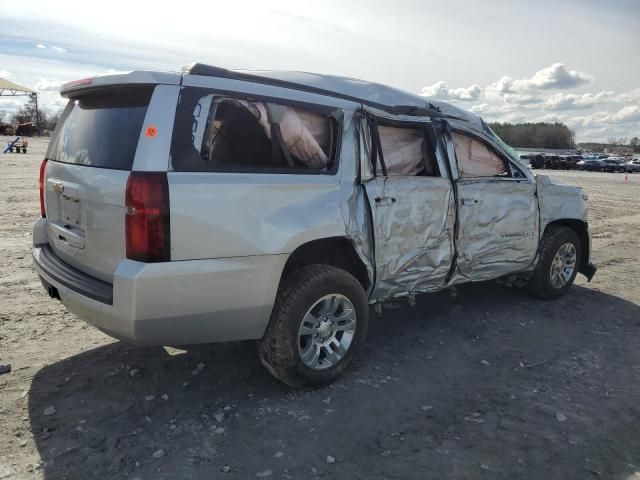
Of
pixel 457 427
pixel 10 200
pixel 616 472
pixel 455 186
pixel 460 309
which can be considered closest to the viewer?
pixel 616 472

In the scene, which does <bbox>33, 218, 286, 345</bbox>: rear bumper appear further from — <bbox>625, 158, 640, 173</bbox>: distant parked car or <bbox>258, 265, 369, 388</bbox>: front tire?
<bbox>625, 158, 640, 173</bbox>: distant parked car

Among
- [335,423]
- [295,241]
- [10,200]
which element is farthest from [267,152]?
[10,200]

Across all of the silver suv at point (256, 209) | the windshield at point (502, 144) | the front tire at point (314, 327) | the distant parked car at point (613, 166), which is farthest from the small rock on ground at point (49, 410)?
the distant parked car at point (613, 166)

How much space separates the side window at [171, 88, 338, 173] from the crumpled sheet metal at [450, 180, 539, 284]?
146 centimetres

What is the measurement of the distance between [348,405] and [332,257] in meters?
1.06

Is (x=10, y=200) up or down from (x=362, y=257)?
down

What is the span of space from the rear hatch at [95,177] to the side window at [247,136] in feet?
0.87

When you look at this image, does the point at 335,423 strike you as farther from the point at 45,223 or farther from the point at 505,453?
the point at 45,223

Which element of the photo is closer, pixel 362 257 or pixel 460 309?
pixel 362 257

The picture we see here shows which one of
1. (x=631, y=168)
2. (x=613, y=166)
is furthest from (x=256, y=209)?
(x=631, y=168)

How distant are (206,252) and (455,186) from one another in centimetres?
235

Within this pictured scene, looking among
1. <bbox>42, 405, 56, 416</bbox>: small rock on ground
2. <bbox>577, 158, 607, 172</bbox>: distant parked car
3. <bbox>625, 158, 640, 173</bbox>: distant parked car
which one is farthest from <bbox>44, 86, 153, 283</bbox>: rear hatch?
<bbox>625, 158, 640, 173</bbox>: distant parked car

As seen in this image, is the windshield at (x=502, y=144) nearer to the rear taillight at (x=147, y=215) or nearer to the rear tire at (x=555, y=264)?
the rear tire at (x=555, y=264)

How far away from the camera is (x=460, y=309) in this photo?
540 cm
